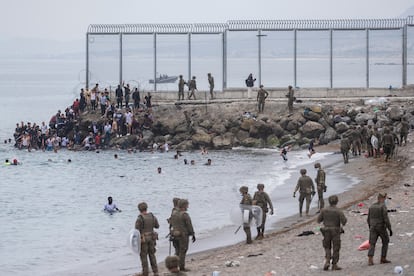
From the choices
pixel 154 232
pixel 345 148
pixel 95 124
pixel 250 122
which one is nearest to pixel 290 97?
pixel 250 122

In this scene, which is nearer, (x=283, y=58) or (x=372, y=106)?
(x=372, y=106)

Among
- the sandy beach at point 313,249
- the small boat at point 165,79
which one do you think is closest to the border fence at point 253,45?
the small boat at point 165,79

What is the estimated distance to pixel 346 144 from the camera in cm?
3769

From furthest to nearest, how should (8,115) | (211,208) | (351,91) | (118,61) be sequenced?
(8,115)
(118,61)
(351,91)
(211,208)

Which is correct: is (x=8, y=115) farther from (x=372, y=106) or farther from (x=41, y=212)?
(x=41, y=212)

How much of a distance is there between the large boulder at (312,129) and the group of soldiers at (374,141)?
626 centimetres

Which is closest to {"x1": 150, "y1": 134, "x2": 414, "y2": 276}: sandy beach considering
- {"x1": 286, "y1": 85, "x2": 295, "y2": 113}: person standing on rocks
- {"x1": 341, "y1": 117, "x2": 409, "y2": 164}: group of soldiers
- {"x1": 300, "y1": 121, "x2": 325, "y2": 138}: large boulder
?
{"x1": 341, "y1": 117, "x2": 409, "y2": 164}: group of soldiers

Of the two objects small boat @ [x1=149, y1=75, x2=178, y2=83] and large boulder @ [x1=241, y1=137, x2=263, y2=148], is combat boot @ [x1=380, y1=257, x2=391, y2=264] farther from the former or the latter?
small boat @ [x1=149, y1=75, x2=178, y2=83]

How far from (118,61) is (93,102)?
12.2 feet

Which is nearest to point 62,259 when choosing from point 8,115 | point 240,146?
point 240,146

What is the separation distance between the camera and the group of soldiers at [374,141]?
35281mm

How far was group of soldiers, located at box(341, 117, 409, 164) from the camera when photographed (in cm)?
3528

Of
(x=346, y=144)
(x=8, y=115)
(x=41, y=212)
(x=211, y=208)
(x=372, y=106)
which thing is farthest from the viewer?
(x=8, y=115)

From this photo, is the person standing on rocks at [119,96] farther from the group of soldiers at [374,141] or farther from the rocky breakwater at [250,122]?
the group of soldiers at [374,141]
